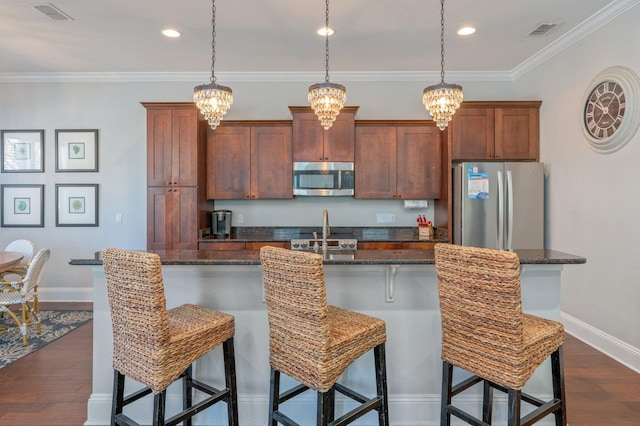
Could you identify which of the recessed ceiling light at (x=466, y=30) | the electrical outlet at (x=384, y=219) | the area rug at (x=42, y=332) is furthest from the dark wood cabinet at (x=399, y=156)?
the area rug at (x=42, y=332)

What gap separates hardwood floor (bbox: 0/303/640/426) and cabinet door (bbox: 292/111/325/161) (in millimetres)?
2929

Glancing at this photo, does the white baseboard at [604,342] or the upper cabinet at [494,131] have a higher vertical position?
the upper cabinet at [494,131]

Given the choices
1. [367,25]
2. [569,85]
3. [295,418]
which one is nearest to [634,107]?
[569,85]

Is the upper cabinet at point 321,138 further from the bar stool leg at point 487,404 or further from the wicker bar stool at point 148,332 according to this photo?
the bar stool leg at point 487,404

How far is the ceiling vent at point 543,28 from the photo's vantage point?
330 centimetres

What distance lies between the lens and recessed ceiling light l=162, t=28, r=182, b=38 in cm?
339

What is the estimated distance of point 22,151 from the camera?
458 centimetres

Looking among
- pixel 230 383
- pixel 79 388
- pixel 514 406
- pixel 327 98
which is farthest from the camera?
pixel 79 388

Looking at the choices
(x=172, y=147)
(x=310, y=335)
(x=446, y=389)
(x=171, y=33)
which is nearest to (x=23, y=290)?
(x=172, y=147)

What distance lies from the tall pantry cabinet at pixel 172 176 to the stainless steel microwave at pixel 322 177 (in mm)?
1199

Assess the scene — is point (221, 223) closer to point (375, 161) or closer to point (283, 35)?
point (375, 161)

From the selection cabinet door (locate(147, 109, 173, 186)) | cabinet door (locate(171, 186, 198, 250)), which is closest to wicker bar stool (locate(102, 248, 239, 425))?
cabinet door (locate(171, 186, 198, 250))

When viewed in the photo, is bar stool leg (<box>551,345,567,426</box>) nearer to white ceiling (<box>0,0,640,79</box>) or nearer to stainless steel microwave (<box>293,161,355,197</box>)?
white ceiling (<box>0,0,640,79</box>)

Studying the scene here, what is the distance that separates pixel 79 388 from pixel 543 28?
16.6 ft
